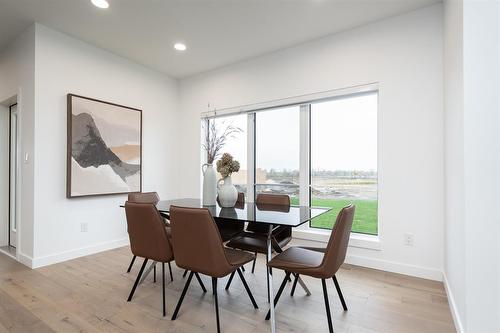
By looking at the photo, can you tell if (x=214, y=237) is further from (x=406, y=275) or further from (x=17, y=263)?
(x=17, y=263)

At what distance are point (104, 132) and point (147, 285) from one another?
2.24m

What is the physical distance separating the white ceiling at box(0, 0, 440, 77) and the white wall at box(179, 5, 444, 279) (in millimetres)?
213

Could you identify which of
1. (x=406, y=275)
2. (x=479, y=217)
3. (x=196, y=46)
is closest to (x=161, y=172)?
(x=196, y=46)

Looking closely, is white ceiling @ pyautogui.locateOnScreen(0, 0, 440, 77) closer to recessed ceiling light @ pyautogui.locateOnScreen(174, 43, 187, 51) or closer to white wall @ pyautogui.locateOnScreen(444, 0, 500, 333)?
recessed ceiling light @ pyautogui.locateOnScreen(174, 43, 187, 51)

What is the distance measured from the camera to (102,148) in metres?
3.65

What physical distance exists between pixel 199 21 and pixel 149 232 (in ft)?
7.84

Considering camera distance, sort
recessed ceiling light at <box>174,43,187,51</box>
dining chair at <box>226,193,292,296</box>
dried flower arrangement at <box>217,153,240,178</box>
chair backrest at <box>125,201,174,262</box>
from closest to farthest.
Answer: chair backrest at <box>125,201,174,262</box>
dining chair at <box>226,193,292,296</box>
dried flower arrangement at <box>217,153,240,178</box>
recessed ceiling light at <box>174,43,187,51</box>

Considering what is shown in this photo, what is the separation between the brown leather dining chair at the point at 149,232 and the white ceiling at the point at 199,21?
82.5 inches

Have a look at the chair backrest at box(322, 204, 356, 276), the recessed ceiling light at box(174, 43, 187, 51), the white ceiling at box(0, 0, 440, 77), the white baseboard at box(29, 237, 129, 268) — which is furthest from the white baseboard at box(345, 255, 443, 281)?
the recessed ceiling light at box(174, 43, 187, 51)

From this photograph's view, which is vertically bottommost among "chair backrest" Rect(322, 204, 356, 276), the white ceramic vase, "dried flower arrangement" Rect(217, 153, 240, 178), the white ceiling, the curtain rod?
"chair backrest" Rect(322, 204, 356, 276)

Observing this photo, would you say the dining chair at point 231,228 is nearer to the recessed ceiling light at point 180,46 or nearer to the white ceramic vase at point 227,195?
the white ceramic vase at point 227,195

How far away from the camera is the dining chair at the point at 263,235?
7.93 feet

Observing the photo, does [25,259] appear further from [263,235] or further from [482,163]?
[482,163]

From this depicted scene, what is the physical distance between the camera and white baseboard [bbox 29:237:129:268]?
3016mm
